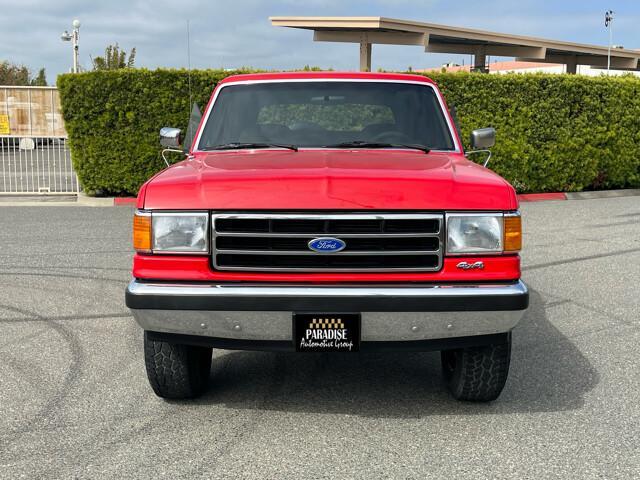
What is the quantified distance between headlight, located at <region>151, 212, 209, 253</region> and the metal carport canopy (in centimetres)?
2039

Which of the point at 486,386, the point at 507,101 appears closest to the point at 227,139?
the point at 486,386

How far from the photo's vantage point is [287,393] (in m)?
4.48

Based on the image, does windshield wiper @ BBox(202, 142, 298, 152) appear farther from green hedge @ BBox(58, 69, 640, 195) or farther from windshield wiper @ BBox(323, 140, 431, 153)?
green hedge @ BBox(58, 69, 640, 195)

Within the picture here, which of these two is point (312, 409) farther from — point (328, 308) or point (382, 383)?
point (328, 308)

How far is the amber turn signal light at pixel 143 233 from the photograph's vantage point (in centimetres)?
384

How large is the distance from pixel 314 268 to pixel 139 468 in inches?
48.2

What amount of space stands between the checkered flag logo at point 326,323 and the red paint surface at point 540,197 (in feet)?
42.6

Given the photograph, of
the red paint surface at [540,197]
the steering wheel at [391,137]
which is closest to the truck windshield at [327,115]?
the steering wheel at [391,137]

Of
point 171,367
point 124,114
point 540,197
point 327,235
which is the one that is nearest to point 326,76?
point 327,235

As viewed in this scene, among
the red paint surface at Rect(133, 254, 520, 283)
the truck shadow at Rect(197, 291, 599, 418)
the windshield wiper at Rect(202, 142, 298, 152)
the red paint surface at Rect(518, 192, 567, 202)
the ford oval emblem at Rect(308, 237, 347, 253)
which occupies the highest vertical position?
the windshield wiper at Rect(202, 142, 298, 152)

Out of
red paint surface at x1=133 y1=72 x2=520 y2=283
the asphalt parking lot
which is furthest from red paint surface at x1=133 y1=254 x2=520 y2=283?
the asphalt parking lot

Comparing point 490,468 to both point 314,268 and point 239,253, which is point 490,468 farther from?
point 239,253

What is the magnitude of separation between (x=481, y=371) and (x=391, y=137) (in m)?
1.72

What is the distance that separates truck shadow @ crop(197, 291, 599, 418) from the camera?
429 centimetres
